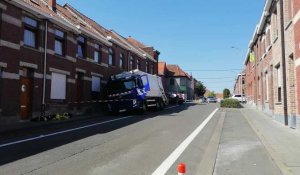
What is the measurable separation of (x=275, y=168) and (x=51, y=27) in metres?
18.0

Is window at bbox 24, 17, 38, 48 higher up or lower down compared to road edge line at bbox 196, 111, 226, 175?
higher up

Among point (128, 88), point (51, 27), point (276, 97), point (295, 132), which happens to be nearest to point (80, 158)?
point (295, 132)

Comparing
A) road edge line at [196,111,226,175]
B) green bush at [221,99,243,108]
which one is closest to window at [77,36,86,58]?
green bush at [221,99,243,108]

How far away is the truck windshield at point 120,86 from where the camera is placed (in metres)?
26.2

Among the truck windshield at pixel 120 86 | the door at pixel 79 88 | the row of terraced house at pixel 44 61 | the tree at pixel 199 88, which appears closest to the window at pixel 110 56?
the row of terraced house at pixel 44 61

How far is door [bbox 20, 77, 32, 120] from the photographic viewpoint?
20.2m

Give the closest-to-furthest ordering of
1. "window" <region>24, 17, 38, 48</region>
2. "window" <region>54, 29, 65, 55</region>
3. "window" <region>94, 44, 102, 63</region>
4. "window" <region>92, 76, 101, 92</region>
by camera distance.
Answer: "window" <region>24, 17, 38, 48</region> < "window" <region>54, 29, 65, 55</region> < "window" <region>92, 76, 101, 92</region> < "window" <region>94, 44, 102, 63</region>

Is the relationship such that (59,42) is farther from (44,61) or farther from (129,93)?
(129,93)

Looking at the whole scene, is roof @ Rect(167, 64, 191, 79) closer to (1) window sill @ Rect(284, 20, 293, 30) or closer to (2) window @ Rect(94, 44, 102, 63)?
(2) window @ Rect(94, 44, 102, 63)

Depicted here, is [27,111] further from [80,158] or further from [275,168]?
[275,168]

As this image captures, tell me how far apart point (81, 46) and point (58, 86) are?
5.09m

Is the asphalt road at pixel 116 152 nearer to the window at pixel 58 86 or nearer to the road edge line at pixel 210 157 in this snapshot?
the road edge line at pixel 210 157

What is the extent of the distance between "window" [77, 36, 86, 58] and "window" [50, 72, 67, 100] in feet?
10.7

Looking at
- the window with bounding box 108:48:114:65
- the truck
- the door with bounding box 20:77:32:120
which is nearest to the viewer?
the door with bounding box 20:77:32:120
